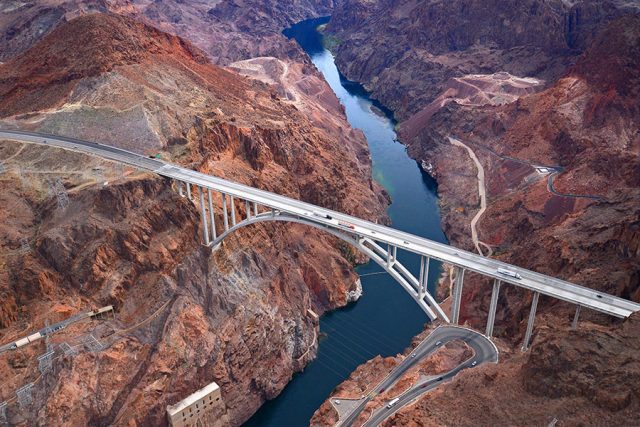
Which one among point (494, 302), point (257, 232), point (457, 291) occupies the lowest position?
point (257, 232)

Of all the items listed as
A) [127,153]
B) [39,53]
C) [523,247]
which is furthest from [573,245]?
[39,53]

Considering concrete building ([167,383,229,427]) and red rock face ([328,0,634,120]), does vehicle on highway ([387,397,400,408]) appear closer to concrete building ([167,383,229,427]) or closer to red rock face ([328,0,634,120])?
concrete building ([167,383,229,427])

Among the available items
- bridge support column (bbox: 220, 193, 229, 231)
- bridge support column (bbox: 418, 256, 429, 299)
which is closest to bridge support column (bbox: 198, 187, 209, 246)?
bridge support column (bbox: 220, 193, 229, 231)

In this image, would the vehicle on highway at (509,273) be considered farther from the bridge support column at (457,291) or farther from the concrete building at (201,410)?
the concrete building at (201,410)

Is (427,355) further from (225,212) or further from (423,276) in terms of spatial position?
(225,212)

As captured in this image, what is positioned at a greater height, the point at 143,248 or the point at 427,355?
the point at 143,248

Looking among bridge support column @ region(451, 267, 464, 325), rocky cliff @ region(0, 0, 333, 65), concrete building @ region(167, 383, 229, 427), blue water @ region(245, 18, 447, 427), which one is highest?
rocky cliff @ region(0, 0, 333, 65)

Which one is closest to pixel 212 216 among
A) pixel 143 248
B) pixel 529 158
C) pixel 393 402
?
pixel 143 248
